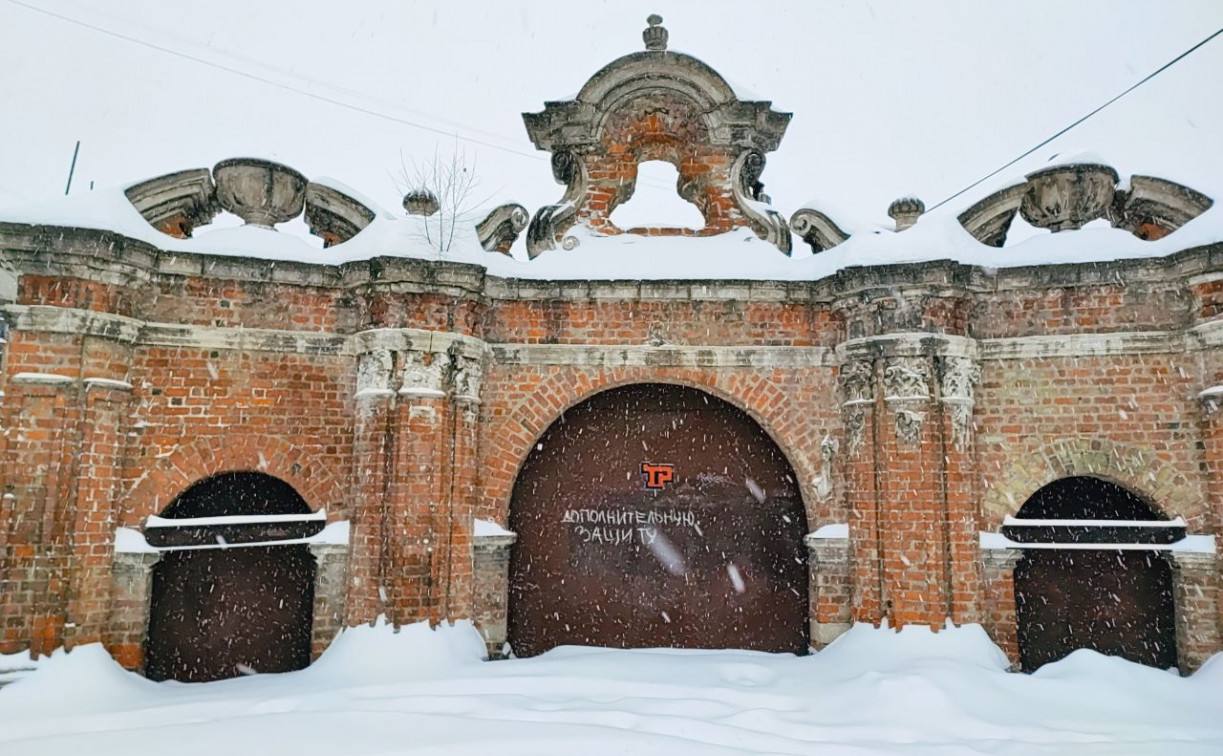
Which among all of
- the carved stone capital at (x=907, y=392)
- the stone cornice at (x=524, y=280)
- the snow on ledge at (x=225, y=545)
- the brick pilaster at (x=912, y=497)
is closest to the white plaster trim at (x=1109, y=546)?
the brick pilaster at (x=912, y=497)

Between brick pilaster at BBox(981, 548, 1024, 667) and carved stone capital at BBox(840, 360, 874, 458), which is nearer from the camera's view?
brick pilaster at BBox(981, 548, 1024, 667)

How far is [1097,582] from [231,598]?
8.42 meters

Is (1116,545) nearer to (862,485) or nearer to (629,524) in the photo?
(862,485)

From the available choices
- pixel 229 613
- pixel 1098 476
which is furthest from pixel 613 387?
pixel 1098 476

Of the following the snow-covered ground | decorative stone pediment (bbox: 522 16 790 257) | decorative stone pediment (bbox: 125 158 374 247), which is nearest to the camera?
the snow-covered ground

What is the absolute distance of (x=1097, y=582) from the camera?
7355 mm

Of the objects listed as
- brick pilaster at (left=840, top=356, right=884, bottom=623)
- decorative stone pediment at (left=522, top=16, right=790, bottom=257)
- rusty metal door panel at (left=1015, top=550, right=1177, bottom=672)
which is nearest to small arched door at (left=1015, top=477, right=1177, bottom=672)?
rusty metal door panel at (left=1015, top=550, right=1177, bottom=672)

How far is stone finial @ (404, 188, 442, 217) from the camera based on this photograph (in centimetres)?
787

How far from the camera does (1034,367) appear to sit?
24.4ft

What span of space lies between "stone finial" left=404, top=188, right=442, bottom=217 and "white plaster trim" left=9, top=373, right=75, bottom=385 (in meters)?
3.45

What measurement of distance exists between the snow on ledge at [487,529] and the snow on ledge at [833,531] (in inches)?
119

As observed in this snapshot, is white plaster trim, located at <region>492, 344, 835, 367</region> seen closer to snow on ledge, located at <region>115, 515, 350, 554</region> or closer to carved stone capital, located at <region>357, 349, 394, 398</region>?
carved stone capital, located at <region>357, 349, 394, 398</region>

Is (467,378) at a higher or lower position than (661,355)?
lower

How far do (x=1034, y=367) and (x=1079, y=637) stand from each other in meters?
2.64
